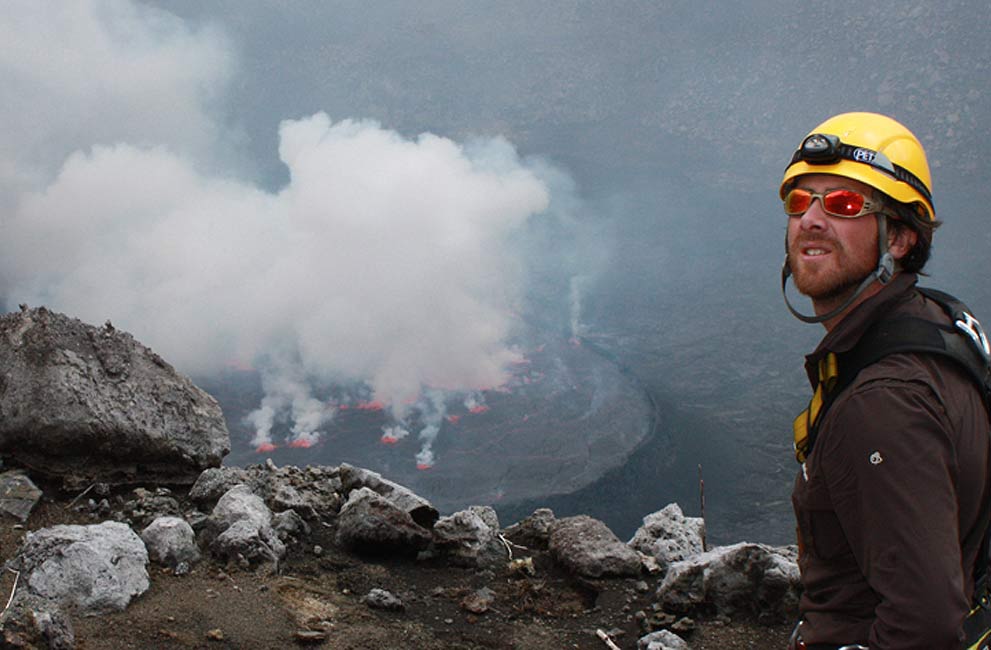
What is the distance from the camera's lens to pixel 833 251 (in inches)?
84.0

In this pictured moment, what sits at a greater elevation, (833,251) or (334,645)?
(833,251)

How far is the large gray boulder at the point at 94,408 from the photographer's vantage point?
231 inches

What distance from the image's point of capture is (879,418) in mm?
1731

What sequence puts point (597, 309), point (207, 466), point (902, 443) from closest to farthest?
point (902, 443)
point (207, 466)
point (597, 309)

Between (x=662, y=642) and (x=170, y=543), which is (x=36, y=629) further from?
(x=662, y=642)

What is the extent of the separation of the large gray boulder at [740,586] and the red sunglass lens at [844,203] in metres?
3.25

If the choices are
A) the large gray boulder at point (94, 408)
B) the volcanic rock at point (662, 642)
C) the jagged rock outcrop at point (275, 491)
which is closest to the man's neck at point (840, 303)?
the volcanic rock at point (662, 642)

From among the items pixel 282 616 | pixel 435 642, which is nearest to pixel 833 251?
pixel 435 642

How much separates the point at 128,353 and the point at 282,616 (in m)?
3.35

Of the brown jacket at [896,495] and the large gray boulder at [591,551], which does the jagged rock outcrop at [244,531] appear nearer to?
the large gray boulder at [591,551]

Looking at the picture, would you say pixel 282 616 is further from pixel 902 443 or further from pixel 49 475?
pixel 902 443

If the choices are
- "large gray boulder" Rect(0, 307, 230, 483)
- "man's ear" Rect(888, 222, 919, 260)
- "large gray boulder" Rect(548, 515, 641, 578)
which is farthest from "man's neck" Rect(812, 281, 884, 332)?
"large gray boulder" Rect(0, 307, 230, 483)

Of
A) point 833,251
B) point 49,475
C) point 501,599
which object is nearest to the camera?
point 833,251

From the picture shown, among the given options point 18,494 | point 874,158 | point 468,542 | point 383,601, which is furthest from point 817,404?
point 18,494
